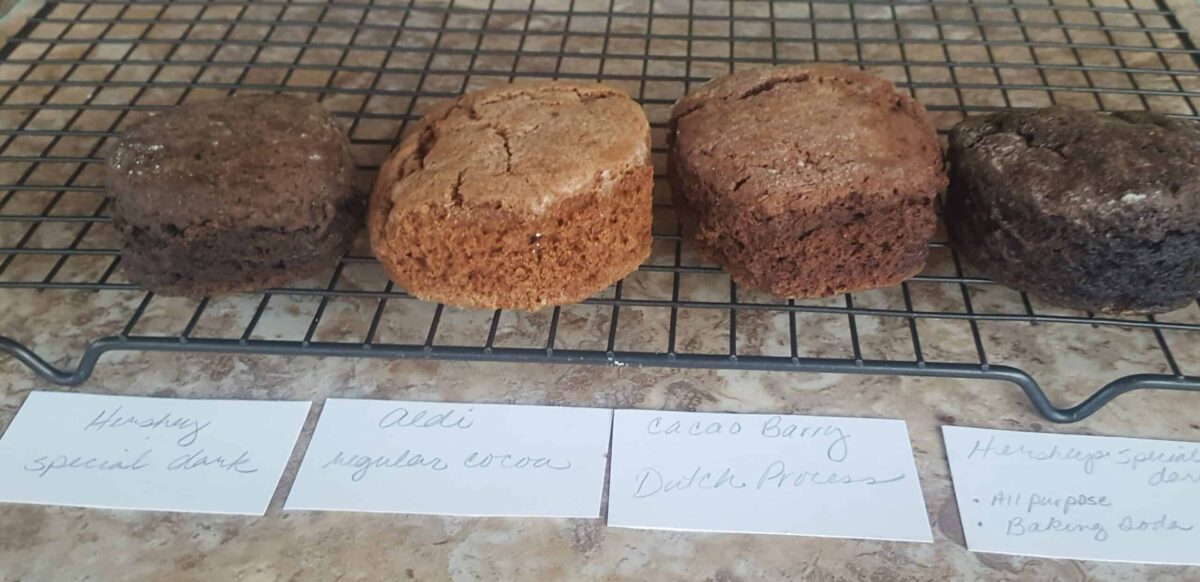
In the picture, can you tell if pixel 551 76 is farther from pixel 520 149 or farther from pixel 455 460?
pixel 455 460

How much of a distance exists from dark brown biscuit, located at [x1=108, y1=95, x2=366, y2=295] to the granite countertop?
5.4 inches

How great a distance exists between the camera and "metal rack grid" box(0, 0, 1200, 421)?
3.44 ft

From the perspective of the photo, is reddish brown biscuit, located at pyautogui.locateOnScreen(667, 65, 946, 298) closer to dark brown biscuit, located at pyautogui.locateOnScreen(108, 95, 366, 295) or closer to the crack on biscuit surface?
the crack on biscuit surface

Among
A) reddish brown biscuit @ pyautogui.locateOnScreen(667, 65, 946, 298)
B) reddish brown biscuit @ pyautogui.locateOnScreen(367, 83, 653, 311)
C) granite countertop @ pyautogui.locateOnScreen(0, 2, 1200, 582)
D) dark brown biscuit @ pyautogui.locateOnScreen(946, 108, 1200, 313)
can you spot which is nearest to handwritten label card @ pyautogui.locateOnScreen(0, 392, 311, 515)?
granite countertop @ pyautogui.locateOnScreen(0, 2, 1200, 582)

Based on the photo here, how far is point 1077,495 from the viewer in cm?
94

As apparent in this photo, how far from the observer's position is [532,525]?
93 cm

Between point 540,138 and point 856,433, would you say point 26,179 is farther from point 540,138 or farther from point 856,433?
point 856,433

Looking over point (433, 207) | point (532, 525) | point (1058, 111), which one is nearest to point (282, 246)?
point (433, 207)

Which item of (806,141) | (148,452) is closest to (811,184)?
(806,141)

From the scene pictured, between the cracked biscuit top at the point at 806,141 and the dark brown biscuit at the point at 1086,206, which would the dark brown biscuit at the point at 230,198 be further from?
the dark brown biscuit at the point at 1086,206

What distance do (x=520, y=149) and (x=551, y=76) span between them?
60cm

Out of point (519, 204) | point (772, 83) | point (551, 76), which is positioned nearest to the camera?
point (519, 204)

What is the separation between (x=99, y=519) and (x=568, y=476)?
1.66 feet

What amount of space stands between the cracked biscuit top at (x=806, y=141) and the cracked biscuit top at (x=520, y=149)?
0.09 metres
